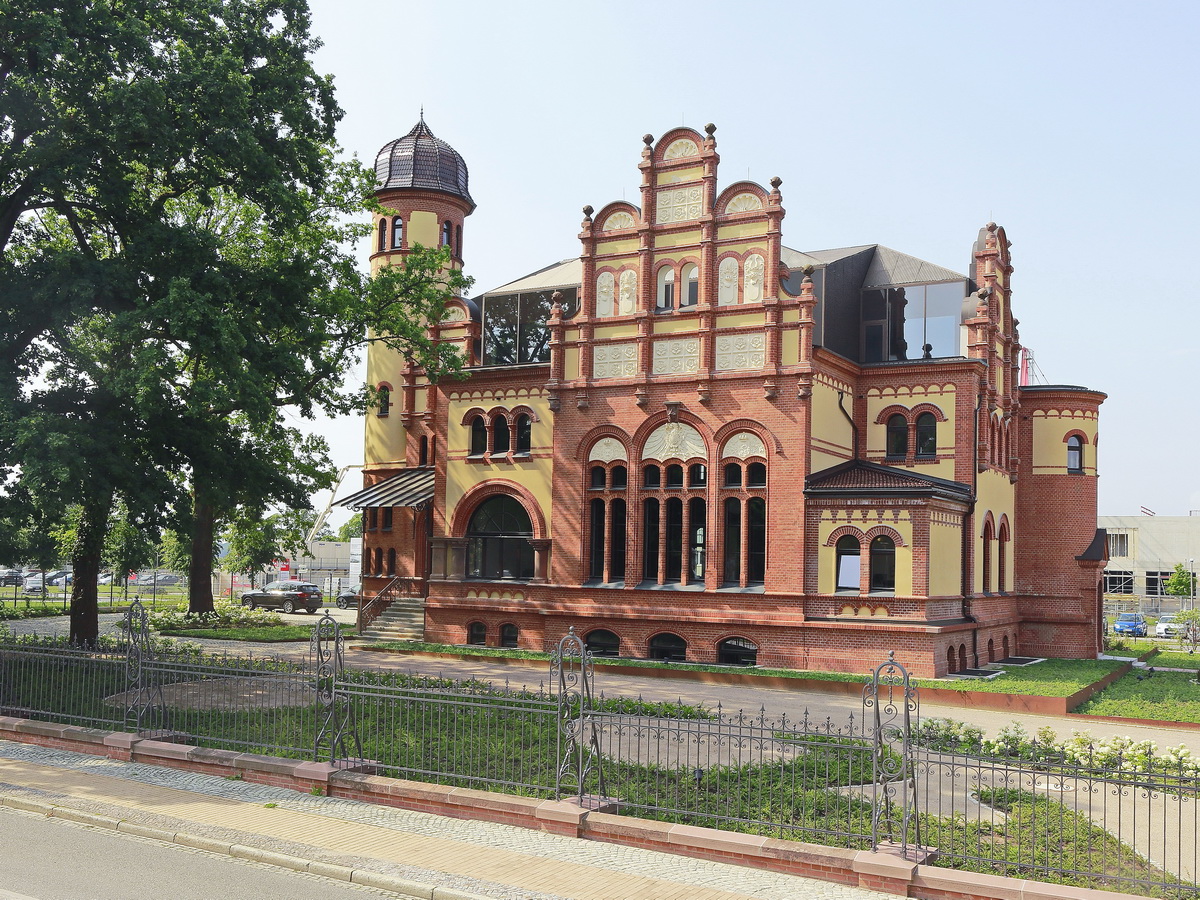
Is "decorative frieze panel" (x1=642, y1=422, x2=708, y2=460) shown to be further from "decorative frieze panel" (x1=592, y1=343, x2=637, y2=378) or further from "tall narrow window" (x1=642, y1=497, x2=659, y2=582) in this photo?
"decorative frieze panel" (x1=592, y1=343, x2=637, y2=378)

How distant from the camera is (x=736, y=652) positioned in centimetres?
2731

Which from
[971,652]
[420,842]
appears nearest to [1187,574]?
[971,652]

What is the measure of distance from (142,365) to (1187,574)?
6802 cm

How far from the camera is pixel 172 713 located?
15539mm

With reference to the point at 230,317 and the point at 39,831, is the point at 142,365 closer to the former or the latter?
the point at 230,317

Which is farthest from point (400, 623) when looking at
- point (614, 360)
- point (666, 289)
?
Result: point (666, 289)

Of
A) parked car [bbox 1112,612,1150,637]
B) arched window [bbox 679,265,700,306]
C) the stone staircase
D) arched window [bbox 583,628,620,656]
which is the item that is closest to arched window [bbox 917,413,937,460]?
arched window [bbox 679,265,700,306]

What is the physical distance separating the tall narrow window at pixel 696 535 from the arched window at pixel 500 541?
17.8 ft

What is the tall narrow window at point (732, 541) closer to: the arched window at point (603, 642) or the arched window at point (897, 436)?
the arched window at point (603, 642)

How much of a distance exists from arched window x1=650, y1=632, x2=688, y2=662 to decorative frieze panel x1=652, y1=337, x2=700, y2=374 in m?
7.30

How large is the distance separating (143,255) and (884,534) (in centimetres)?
1810

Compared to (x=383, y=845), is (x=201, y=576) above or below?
above

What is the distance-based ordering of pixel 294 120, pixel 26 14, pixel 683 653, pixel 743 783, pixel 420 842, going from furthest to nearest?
pixel 683 653 → pixel 294 120 → pixel 26 14 → pixel 743 783 → pixel 420 842

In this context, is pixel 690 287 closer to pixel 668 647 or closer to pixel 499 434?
pixel 499 434
